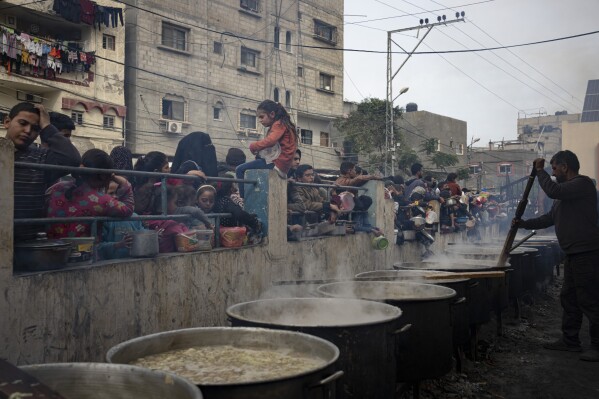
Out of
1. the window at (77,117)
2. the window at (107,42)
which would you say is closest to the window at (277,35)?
the window at (107,42)

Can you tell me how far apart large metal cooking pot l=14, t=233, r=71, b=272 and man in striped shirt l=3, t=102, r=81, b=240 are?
0.55ft

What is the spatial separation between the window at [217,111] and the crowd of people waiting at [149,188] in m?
18.0

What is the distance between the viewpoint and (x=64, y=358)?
3.69 m

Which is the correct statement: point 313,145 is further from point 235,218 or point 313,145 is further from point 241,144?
point 235,218

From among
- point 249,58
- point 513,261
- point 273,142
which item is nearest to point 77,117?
point 249,58

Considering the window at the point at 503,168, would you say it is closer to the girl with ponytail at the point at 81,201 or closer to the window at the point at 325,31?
the window at the point at 325,31

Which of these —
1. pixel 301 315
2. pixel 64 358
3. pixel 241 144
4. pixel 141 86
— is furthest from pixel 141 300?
pixel 241 144

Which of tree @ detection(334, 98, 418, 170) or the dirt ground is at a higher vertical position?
tree @ detection(334, 98, 418, 170)

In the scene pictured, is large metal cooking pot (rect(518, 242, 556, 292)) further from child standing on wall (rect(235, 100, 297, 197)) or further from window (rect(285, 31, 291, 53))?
window (rect(285, 31, 291, 53))

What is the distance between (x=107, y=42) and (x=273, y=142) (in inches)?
717

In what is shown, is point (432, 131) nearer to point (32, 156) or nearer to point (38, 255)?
point (32, 156)

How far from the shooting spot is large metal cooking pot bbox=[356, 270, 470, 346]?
16.3 ft

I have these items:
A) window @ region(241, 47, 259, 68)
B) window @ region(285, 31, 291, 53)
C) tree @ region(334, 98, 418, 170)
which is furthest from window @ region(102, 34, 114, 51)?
tree @ region(334, 98, 418, 170)

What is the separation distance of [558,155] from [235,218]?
14.8 ft
